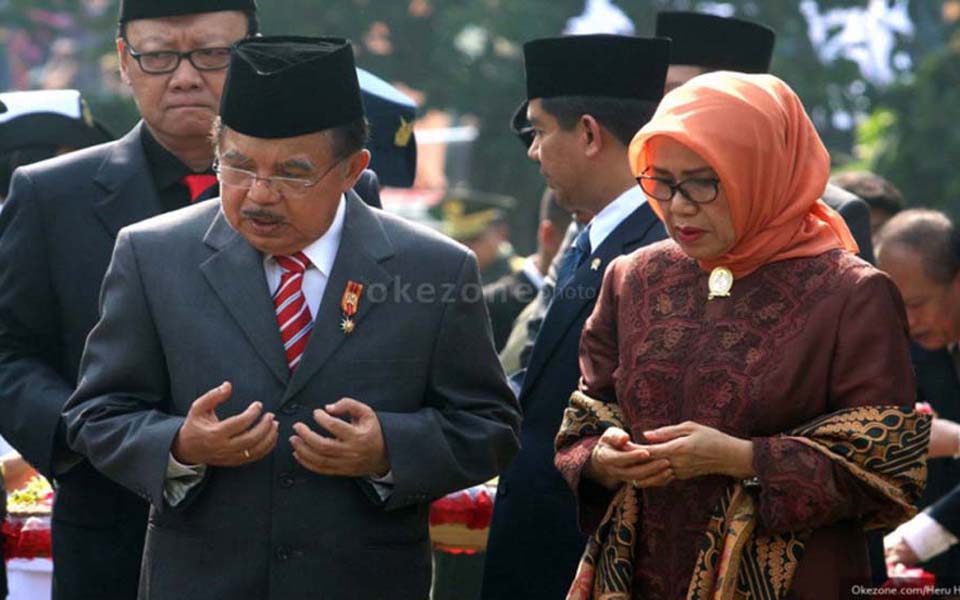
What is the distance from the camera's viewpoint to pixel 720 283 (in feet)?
13.6

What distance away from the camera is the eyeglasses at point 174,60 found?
5105mm

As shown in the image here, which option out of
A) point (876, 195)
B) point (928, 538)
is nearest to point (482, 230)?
point (876, 195)

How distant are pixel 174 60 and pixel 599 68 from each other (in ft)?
4.10

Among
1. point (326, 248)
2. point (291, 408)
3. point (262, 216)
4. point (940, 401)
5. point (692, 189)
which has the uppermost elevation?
point (692, 189)

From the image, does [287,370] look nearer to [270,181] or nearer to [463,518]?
[270,181]

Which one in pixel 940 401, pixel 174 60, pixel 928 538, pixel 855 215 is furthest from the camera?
pixel 940 401

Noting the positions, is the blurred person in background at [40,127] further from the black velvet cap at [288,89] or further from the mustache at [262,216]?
the mustache at [262,216]

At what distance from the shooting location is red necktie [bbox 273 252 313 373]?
4.17 meters

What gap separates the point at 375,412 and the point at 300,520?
0.31 meters

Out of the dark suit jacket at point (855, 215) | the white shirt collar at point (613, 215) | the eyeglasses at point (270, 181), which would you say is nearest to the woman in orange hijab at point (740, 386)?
the white shirt collar at point (613, 215)

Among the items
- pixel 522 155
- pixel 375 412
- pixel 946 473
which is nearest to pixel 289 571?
pixel 375 412

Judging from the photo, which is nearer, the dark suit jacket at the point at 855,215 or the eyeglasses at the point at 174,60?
the eyeglasses at the point at 174,60

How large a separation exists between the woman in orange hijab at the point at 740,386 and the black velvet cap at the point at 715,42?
1.98 metres

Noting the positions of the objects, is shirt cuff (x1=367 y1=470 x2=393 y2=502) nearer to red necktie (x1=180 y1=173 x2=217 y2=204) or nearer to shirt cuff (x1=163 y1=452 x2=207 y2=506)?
shirt cuff (x1=163 y1=452 x2=207 y2=506)
